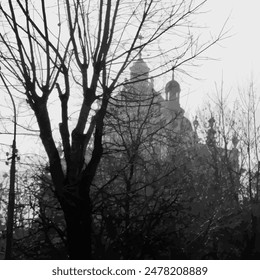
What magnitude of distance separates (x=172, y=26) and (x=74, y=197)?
3.49 meters

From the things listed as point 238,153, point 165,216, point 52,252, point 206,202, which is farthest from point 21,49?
point 238,153

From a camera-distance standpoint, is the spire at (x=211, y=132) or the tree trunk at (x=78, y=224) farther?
the spire at (x=211, y=132)

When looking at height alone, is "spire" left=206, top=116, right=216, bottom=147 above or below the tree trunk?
above

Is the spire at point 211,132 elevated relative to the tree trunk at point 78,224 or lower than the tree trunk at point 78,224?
elevated

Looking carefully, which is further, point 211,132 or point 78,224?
point 211,132

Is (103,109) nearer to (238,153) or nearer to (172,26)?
(172,26)

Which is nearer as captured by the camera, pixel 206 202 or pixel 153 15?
pixel 153 15

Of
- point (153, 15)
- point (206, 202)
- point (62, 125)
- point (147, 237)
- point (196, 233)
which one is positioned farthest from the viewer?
point (206, 202)

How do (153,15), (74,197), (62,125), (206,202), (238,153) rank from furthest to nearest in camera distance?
(238,153) → (206,202) → (153,15) → (62,125) → (74,197)

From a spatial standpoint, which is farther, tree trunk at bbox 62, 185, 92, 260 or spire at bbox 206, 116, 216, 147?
spire at bbox 206, 116, 216, 147

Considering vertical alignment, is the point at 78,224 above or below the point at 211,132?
below

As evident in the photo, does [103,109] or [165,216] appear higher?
[103,109]

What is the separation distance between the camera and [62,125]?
28.0 ft
